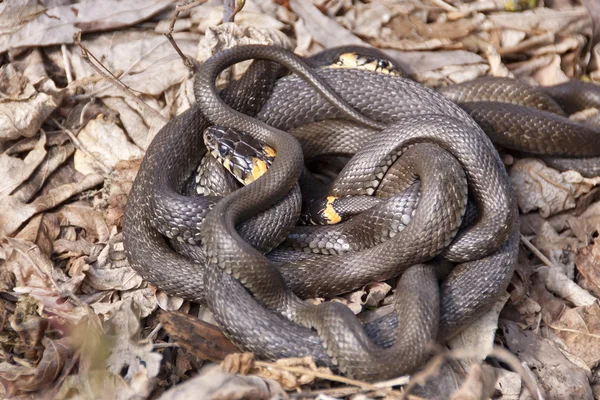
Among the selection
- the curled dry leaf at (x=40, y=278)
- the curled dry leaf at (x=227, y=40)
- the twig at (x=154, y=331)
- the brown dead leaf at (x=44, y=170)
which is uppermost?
the curled dry leaf at (x=227, y=40)

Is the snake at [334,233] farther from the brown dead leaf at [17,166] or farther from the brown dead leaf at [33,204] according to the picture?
A: the brown dead leaf at [17,166]

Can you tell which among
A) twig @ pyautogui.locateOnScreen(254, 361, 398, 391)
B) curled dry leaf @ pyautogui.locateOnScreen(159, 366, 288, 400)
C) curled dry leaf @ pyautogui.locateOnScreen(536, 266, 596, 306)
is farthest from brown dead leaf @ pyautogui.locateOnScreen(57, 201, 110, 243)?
curled dry leaf @ pyautogui.locateOnScreen(536, 266, 596, 306)

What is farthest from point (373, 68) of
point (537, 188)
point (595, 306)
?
point (595, 306)

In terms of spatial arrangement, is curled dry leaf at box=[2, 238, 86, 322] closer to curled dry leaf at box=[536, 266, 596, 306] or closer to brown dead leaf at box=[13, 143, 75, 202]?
brown dead leaf at box=[13, 143, 75, 202]

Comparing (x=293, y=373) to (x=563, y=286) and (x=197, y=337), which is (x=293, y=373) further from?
(x=563, y=286)

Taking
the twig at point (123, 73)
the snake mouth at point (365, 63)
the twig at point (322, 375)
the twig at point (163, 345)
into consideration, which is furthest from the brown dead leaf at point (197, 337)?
the snake mouth at point (365, 63)
